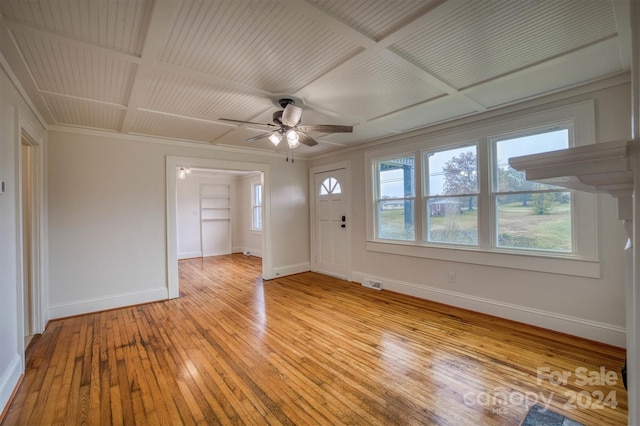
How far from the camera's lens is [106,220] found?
3.76 metres

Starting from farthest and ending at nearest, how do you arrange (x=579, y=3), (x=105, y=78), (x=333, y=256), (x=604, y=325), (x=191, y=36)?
1. (x=333, y=256)
2. (x=604, y=325)
3. (x=105, y=78)
4. (x=191, y=36)
5. (x=579, y=3)

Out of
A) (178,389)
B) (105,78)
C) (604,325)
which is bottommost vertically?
(178,389)

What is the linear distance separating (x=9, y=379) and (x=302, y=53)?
316 centimetres

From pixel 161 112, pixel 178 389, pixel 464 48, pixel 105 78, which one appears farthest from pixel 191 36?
pixel 178 389

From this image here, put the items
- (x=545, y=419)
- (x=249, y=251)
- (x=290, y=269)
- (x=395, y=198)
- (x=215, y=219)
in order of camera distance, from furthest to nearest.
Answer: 1. (x=215, y=219)
2. (x=249, y=251)
3. (x=290, y=269)
4. (x=395, y=198)
5. (x=545, y=419)

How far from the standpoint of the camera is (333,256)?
17.7 ft

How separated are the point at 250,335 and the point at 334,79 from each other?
2.68m

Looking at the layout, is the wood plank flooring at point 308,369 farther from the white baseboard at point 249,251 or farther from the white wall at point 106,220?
the white baseboard at point 249,251

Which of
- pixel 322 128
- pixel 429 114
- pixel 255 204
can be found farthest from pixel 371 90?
pixel 255 204

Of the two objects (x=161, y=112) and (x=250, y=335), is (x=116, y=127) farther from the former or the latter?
(x=250, y=335)

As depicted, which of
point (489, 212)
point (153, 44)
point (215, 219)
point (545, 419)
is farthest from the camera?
point (215, 219)

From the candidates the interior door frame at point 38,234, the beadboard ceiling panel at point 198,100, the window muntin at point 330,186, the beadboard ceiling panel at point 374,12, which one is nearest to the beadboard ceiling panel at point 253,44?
the beadboard ceiling panel at point 374,12

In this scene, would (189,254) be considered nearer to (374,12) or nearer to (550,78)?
(374,12)

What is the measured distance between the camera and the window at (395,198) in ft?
13.7
